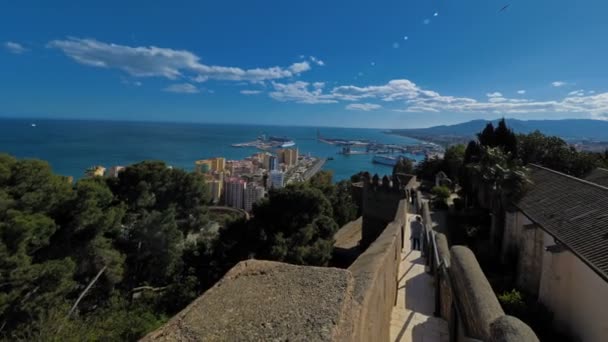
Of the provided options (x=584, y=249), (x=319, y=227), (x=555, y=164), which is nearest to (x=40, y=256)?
(x=319, y=227)

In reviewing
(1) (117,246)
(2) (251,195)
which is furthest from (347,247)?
(2) (251,195)

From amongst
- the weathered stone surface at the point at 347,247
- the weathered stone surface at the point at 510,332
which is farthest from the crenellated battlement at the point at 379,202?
the weathered stone surface at the point at 510,332

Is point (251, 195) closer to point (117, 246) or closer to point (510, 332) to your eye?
point (117, 246)

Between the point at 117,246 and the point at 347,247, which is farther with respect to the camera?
the point at 347,247

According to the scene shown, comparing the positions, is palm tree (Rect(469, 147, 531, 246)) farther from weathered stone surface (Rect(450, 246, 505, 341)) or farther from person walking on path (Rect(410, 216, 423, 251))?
weathered stone surface (Rect(450, 246, 505, 341))

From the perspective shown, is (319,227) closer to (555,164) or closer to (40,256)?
(40,256)
